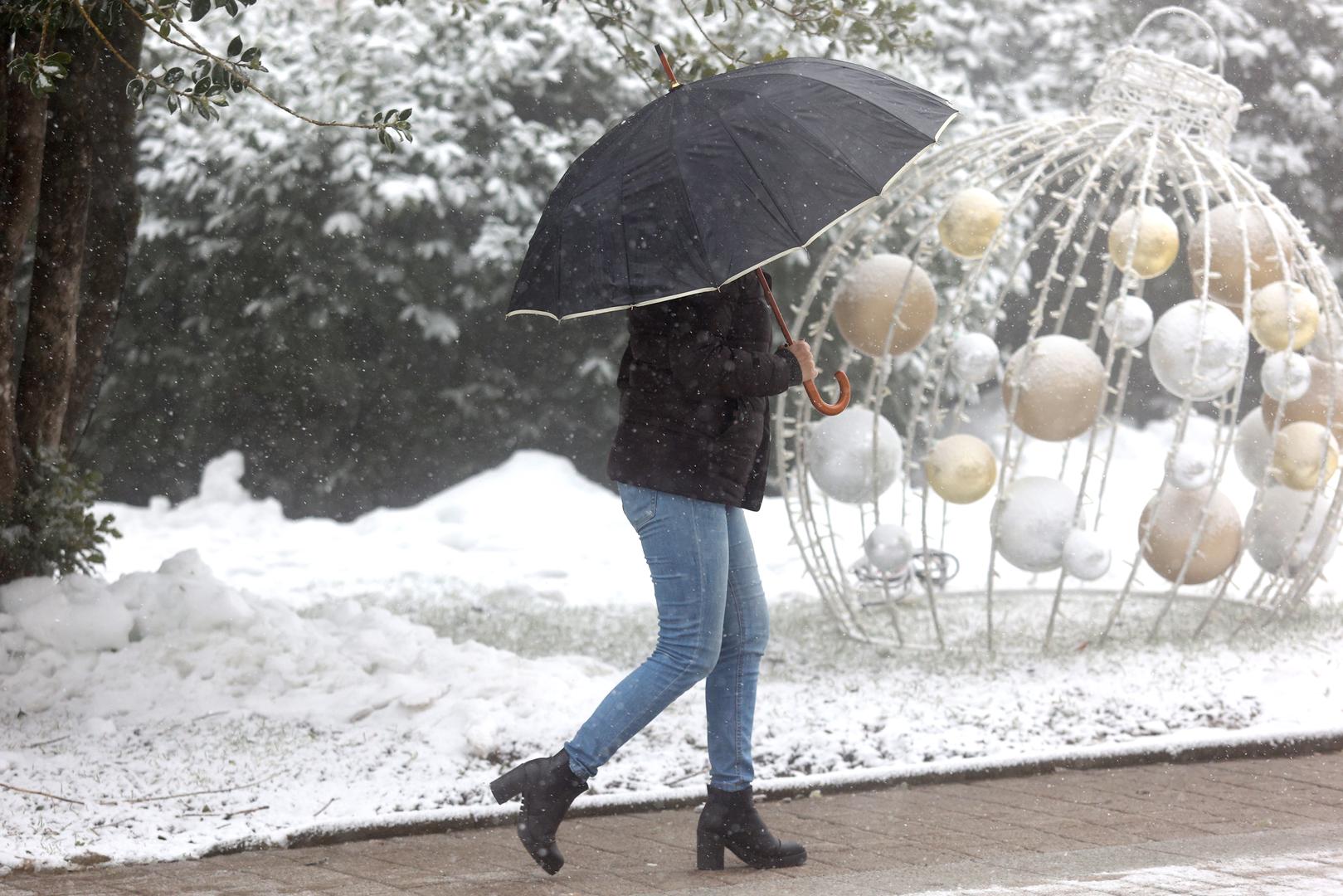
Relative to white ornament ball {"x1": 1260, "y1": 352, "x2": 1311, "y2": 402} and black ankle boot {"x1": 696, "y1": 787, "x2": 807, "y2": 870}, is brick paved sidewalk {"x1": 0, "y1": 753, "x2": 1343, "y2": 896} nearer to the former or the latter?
black ankle boot {"x1": 696, "y1": 787, "x2": 807, "y2": 870}

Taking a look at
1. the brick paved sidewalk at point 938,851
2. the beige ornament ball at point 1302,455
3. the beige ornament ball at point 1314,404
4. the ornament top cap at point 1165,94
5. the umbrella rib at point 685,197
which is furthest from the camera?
the beige ornament ball at point 1314,404

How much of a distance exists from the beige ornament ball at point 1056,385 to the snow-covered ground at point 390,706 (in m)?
0.94

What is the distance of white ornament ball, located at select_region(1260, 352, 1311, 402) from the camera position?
5.74 meters

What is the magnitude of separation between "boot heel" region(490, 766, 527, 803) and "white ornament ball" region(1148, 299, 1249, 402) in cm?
318

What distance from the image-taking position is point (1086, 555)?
216 inches

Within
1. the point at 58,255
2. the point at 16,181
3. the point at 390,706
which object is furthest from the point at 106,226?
the point at 390,706

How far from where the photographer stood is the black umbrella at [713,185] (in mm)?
3211

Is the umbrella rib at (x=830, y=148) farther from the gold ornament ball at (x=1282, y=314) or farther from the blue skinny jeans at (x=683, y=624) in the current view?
the gold ornament ball at (x=1282, y=314)

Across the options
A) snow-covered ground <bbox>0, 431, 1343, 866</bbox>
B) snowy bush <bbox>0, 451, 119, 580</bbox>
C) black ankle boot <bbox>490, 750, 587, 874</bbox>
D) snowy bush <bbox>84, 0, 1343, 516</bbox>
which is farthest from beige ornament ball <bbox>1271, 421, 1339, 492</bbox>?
snowy bush <bbox>0, 451, 119, 580</bbox>

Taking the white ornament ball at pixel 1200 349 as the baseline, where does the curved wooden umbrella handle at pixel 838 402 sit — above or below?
below

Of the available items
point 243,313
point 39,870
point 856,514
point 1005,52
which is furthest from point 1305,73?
point 39,870

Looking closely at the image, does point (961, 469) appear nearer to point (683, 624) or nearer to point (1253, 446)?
point (1253, 446)

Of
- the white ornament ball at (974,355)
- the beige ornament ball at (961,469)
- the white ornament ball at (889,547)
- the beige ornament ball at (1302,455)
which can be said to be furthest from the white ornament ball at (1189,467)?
the white ornament ball at (889,547)

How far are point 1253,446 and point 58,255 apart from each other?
4.96 meters
